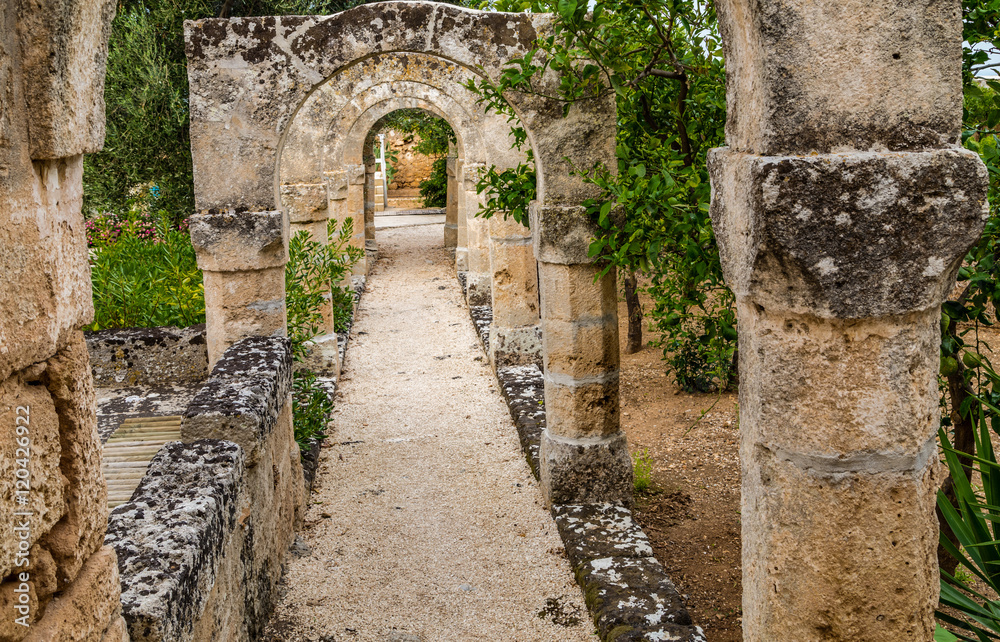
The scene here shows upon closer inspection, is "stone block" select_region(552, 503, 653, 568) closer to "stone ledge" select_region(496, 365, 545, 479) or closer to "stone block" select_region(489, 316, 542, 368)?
"stone ledge" select_region(496, 365, 545, 479)

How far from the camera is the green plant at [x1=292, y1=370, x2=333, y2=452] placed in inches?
245

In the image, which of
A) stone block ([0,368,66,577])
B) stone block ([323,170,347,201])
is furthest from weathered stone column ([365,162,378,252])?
stone block ([0,368,66,577])

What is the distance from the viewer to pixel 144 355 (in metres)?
6.60

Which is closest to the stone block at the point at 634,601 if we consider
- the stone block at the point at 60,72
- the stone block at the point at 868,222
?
the stone block at the point at 868,222

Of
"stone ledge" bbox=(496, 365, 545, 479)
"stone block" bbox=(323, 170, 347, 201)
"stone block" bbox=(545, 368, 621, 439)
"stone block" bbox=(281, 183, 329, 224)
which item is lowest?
"stone ledge" bbox=(496, 365, 545, 479)

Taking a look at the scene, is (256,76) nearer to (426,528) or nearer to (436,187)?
(426,528)

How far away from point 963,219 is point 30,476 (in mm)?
1927

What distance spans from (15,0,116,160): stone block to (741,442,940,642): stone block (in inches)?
66.1

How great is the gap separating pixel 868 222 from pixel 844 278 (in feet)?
0.42

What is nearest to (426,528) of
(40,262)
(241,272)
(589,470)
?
(589,470)

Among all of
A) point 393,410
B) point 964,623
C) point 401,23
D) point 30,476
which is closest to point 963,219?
point 964,623

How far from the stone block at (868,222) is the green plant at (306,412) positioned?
4.72 meters

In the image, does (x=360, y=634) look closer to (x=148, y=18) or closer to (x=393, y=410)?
(x=393, y=410)

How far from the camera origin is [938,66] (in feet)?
6.19
